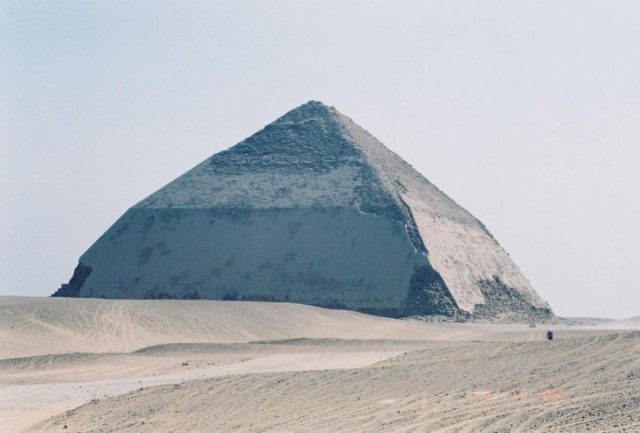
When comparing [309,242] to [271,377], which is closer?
[271,377]

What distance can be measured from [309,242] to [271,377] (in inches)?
1296

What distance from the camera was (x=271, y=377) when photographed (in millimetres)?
22016

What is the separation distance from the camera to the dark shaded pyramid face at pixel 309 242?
171ft

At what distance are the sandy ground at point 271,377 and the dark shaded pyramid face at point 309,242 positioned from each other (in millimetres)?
12425

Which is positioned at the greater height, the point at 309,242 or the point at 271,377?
the point at 309,242

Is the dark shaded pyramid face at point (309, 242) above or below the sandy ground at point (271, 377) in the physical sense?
above

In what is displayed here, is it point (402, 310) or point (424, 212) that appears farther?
point (424, 212)

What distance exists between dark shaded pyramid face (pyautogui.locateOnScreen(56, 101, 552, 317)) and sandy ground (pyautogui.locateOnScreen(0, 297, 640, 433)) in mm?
12425

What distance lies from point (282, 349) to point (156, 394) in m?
13.5

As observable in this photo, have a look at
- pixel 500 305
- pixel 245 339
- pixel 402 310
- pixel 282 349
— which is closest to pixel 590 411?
pixel 282 349

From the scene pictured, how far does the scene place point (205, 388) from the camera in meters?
20.3

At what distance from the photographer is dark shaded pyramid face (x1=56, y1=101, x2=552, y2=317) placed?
52125 mm

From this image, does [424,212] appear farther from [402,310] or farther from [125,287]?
[125,287]

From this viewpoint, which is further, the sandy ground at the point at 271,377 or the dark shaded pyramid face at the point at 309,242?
the dark shaded pyramid face at the point at 309,242
